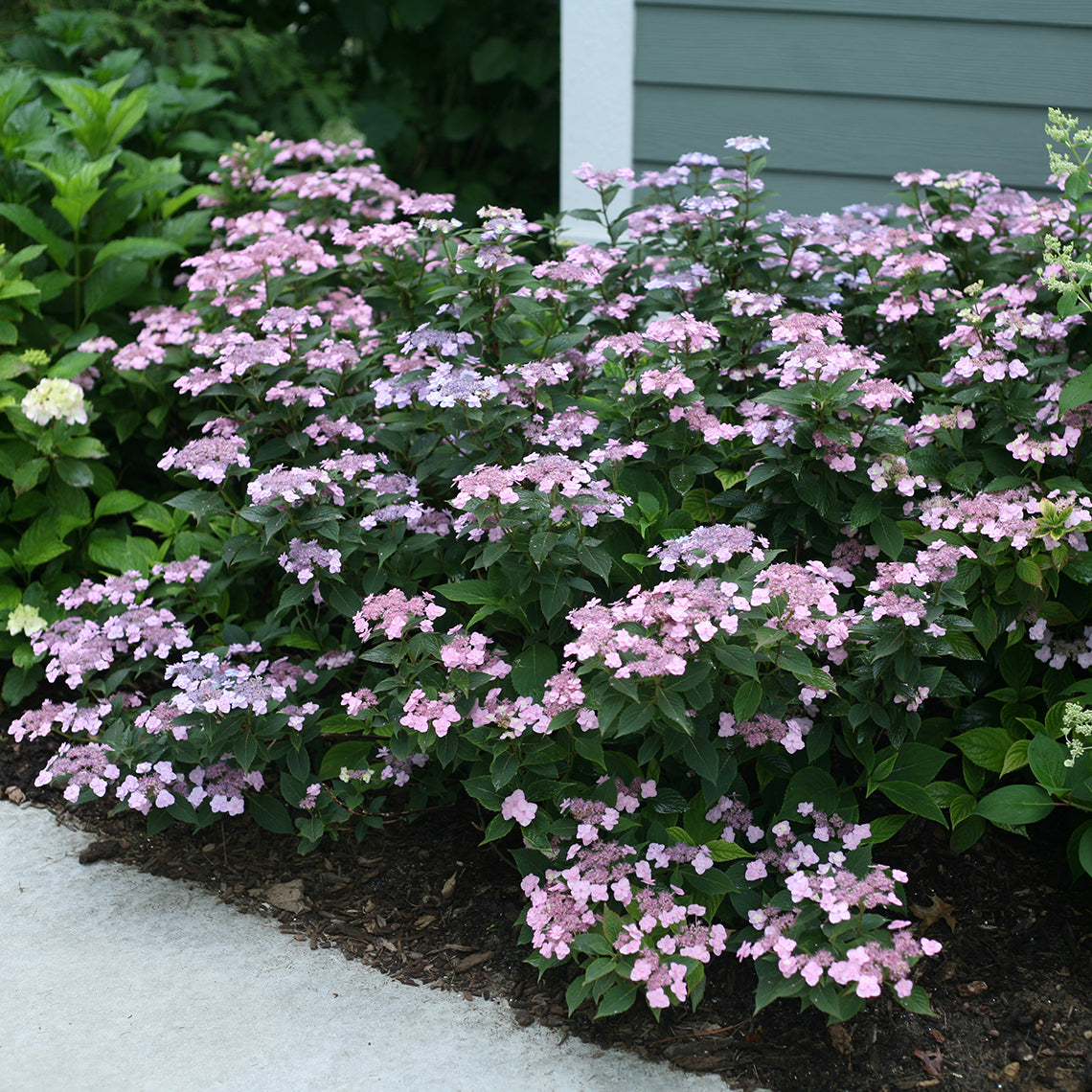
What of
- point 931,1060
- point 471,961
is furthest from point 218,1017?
point 931,1060

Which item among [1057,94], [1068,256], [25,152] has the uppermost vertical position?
[1057,94]

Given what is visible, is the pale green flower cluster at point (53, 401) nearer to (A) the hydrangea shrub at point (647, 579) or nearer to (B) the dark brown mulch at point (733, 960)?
(A) the hydrangea shrub at point (647, 579)

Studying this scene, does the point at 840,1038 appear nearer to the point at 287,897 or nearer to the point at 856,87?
the point at 287,897

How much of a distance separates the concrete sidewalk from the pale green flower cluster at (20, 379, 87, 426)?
1066 millimetres

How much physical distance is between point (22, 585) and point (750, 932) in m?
2.02

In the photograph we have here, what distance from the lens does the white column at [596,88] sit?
3396 mm

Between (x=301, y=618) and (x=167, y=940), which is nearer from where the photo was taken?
(x=167, y=940)

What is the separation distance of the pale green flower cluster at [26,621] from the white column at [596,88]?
1.88m

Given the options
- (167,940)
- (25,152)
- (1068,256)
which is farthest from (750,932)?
(25,152)

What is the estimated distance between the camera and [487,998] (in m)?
1.85

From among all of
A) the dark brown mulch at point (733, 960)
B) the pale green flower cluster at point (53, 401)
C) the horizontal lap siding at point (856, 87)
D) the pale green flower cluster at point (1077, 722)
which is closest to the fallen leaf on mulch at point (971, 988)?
the dark brown mulch at point (733, 960)

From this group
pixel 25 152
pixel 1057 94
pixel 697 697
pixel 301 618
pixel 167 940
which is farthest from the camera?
pixel 1057 94

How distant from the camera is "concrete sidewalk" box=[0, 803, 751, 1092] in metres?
1.69

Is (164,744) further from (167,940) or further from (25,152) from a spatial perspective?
(25,152)
